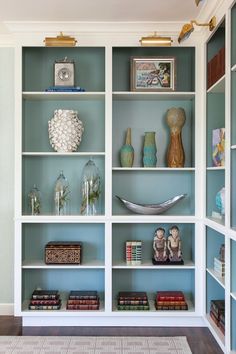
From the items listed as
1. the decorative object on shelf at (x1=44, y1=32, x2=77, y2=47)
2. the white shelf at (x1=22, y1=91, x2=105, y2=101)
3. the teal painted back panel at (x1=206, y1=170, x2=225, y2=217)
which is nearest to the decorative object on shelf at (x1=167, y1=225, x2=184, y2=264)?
the teal painted back panel at (x1=206, y1=170, x2=225, y2=217)

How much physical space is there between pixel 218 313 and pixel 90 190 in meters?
1.47

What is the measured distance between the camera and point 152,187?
384cm

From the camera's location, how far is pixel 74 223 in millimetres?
3791

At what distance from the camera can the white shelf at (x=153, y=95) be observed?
139 inches

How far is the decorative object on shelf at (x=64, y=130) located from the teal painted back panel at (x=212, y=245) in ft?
4.59

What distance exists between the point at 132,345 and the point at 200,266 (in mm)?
886

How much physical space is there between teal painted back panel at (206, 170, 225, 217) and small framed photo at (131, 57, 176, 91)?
824 millimetres

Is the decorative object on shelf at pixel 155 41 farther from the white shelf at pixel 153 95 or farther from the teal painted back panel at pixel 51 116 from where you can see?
the teal painted back panel at pixel 51 116

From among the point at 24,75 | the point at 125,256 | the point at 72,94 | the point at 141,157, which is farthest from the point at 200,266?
the point at 24,75

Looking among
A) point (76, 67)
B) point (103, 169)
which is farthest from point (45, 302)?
point (76, 67)

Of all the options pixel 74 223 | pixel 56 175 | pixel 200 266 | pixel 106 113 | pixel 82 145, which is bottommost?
pixel 200 266

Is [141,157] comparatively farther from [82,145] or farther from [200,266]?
[200,266]

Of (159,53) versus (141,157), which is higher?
(159,53)

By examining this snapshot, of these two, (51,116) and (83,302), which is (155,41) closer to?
(51,116)
